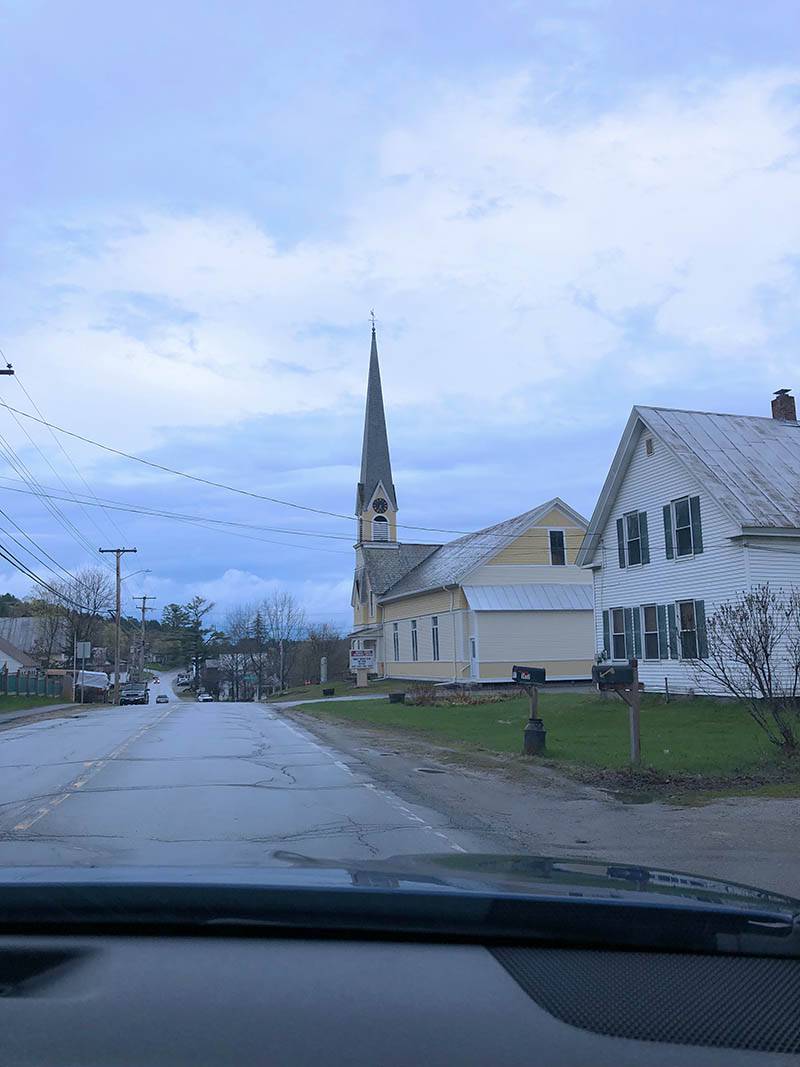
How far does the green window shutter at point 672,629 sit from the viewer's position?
28.2m

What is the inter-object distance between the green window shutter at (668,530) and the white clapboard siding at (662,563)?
0.64 ft

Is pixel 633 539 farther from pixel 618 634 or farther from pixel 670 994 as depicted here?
pixel 670 994

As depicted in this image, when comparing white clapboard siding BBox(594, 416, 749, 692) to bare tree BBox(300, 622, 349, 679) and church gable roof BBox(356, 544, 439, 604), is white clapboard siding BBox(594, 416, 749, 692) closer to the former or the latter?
church gable roof BBox(356, 544, 439, 604)

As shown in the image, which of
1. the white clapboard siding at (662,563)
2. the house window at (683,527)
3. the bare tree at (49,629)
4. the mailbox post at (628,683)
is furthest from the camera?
the bare tree at (49,629)

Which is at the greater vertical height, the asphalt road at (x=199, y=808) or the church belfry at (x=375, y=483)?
the church belfry at (x=375, y=483)

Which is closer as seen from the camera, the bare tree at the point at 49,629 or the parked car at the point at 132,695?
the parked car at the point at 132,695

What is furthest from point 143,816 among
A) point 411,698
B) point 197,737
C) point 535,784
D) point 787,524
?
point 411,698

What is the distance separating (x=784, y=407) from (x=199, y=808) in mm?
27381

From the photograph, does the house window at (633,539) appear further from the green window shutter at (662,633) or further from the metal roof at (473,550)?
the metal roof at (473,550)

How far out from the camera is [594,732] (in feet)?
70.9

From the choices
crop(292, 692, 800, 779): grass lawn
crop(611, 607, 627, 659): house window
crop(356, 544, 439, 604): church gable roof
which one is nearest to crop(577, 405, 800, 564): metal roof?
crop(611, 607, 627, 659): house window

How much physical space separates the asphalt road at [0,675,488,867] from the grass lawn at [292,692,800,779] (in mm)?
4023

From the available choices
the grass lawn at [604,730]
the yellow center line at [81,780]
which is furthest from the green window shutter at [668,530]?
the yellow center line at [81,780]

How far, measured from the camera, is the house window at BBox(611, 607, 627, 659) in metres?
31.9
